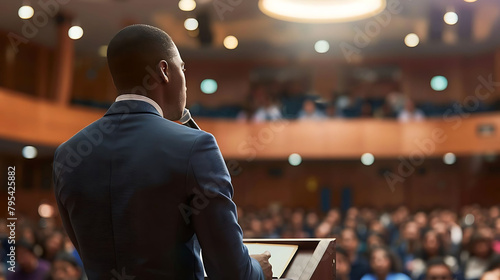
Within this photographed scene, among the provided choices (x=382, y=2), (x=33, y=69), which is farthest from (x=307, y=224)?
(x=33, y=69)

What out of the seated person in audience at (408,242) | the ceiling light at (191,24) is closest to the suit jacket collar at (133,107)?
the seated person in audience at (408,242)

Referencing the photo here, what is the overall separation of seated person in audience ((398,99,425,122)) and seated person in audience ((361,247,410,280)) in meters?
5.92

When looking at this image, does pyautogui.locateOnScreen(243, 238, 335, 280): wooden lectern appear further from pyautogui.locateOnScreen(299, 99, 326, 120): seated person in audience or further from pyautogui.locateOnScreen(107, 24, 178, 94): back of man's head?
pyautogui.locateOnScreen(299, 99, 326, 120): seated person in audience

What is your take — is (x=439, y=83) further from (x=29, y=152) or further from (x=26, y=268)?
(x=26, y=268)

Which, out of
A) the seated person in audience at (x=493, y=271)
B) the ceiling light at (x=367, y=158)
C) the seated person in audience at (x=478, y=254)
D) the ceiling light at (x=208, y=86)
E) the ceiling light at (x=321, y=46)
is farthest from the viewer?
the ceiling light at (x=208, y=86)

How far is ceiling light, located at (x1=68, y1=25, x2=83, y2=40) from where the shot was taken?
850cm

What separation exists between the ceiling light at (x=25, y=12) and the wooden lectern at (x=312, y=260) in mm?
7274

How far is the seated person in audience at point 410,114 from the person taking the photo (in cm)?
966

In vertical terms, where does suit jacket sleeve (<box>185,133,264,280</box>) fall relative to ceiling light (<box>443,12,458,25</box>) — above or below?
below

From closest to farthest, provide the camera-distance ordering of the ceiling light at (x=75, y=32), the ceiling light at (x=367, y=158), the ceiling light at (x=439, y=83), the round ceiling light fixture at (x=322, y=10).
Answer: the round ceiling light fixture at (x=322, y=10)
the ceiling light at (x=75, y=32)
the ceiling light at (x=367, y=158)
the ceiling light at (x=439, y=83)

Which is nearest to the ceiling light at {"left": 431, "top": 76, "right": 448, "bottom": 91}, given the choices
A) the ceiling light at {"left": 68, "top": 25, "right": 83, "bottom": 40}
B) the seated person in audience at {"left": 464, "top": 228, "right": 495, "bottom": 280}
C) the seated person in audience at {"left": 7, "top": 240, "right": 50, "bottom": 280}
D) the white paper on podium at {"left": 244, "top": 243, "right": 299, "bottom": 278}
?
the ceiling light at {"left": 68, "top": 25, "right": 83, "bottom": 40}

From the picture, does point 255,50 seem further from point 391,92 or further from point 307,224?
point 307,224

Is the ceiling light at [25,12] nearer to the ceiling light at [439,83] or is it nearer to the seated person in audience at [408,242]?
the seated person in audience at [408,242]

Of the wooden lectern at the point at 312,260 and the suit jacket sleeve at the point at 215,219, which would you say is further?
the wooden lectern at the point at 312,260
